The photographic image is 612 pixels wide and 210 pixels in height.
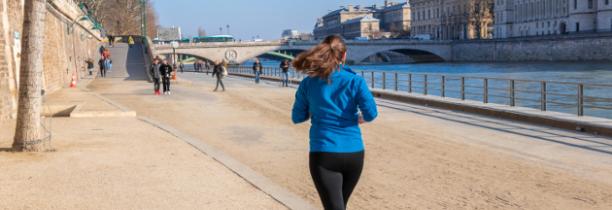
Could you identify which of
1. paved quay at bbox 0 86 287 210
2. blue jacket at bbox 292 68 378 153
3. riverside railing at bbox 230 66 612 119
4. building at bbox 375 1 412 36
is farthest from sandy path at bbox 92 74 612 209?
building at bbox 375 1 412 36

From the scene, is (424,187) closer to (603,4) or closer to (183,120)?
(183,120)

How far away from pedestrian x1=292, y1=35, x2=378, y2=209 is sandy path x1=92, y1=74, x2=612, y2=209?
301cm

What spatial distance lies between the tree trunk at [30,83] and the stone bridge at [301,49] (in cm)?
8039

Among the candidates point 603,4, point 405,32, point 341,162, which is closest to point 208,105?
point 341,162

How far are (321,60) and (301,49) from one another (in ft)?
343

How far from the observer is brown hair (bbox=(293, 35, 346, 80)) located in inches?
181

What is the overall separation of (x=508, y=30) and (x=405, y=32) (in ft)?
162

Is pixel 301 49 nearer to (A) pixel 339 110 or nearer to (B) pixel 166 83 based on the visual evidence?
(B) pixel 166 83

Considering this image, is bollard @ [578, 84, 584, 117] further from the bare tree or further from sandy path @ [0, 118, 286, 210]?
the bare tree

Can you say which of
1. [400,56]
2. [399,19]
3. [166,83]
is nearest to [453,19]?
[400,56]

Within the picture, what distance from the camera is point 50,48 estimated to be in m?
28.7

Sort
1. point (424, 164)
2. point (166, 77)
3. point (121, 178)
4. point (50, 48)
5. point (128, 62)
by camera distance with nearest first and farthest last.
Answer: point (121, 178)
point (424, 164)
point (166, 77)
point (50, 48)
point (128, 62)

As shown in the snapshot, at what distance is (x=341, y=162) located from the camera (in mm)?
4676

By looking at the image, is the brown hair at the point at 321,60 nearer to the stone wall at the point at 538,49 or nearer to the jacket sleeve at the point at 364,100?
the jacket sleeve at the point at 364,100
